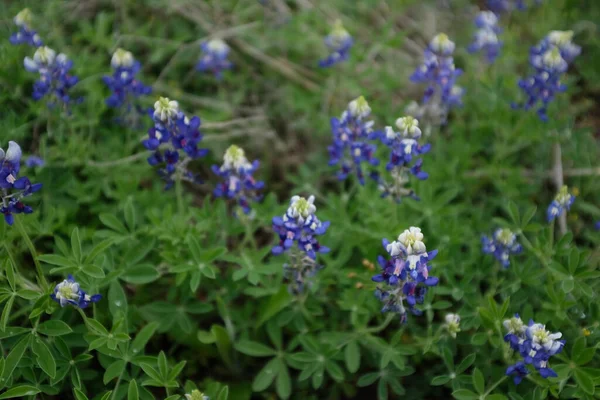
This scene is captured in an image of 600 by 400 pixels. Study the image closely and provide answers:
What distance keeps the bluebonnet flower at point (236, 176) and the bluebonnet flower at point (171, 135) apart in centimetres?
13

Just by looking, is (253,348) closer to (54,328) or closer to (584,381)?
(54,328)

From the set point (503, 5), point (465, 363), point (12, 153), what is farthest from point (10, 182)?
point (503, 5)

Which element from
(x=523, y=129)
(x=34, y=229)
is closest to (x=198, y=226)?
(x=34, y=229)

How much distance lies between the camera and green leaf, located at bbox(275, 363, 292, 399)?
291 cm

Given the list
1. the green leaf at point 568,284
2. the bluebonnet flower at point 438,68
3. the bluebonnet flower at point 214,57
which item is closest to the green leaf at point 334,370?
the green leaf at point 568,284

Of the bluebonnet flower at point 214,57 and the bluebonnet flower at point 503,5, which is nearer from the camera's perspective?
the bluebonnet flower at point 214,57

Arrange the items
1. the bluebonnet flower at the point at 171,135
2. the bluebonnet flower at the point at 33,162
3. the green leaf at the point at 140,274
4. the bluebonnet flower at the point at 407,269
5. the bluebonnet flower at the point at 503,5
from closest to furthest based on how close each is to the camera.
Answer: the bluebonnet flower at the point at 407,269, the bluebonnet flower at the point at 171,135, the green leaf at the point at 140,274, the bluebonnet flower at the point at 33,162, the bluebonnet flower at the point at 503,5

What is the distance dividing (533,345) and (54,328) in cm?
200

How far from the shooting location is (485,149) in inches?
155

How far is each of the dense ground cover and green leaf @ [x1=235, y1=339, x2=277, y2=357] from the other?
11 mm

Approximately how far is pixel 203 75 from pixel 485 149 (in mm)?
2023

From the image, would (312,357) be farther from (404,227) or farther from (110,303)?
(110,303)

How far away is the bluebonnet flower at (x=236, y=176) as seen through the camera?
2.94 metres

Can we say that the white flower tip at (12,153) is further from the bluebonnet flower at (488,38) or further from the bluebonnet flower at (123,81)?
the bluebonnet flower at (488,38)
